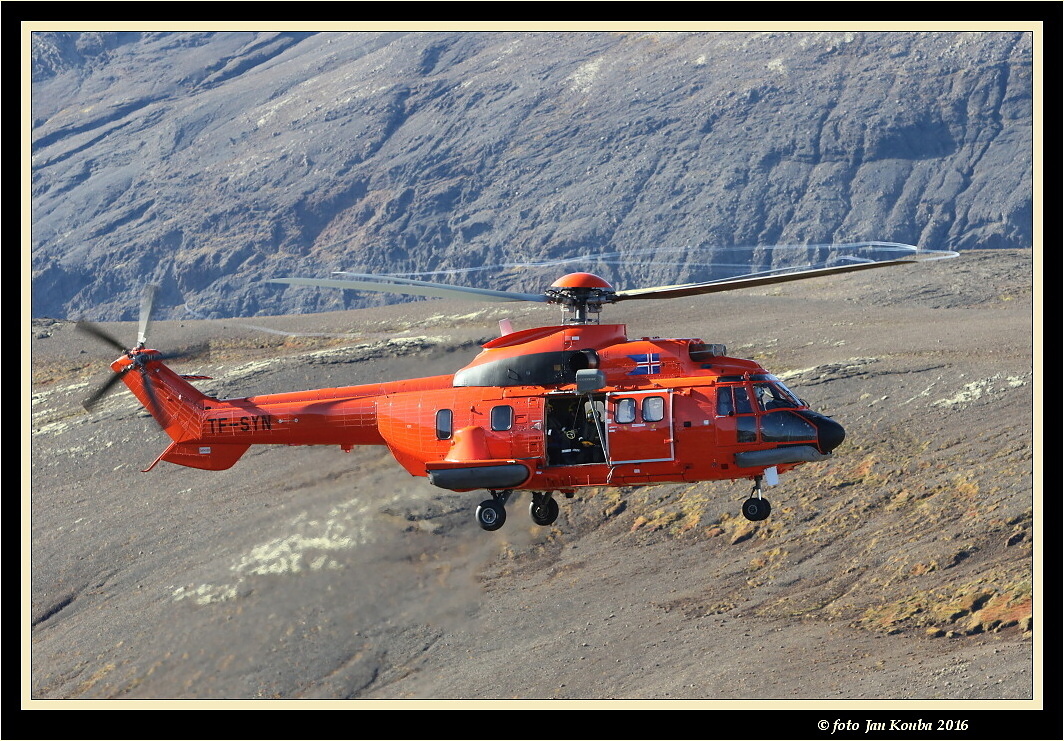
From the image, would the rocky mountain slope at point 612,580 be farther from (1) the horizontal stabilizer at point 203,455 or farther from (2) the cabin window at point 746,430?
(2) the cabin window at point 746,430

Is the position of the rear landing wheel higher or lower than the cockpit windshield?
lower

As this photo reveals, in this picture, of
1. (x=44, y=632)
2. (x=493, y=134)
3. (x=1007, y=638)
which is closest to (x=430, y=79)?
(x=493, y=134)

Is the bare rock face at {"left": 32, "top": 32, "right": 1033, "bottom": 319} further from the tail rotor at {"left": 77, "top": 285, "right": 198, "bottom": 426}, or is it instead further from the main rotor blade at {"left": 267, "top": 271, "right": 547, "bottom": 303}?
the main rotor blade at {"left": 267, "top": 271, "right": 547, "bottom": 303}

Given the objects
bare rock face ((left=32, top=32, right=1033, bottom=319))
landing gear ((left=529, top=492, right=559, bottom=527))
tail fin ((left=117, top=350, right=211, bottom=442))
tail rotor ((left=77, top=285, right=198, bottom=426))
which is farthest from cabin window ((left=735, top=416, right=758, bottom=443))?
bare rock face ((left=32, top=32, right=1033, bottom=319))

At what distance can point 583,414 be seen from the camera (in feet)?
95.3

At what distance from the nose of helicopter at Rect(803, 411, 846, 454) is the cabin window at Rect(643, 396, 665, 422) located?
3.13 m

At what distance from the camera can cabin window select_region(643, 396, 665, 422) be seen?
28047 millimetres

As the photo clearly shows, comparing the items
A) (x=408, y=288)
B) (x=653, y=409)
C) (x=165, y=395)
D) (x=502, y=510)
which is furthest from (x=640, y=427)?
(x=165, y=395)

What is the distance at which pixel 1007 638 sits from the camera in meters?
41.3

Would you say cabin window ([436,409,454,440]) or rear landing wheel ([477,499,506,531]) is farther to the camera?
cabin window ([436,409,454,440])

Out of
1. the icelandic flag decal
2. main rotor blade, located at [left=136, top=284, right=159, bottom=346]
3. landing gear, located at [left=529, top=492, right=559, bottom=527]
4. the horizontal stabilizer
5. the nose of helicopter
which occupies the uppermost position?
main rotor blade, located at [left=136, top=284, right=159, bottom=346]

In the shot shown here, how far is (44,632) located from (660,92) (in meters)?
133

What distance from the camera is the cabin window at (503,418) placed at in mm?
29078

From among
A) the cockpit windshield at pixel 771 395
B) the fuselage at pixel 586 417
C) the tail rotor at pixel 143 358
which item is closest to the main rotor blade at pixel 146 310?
the tail rotor at pixel 143 358
